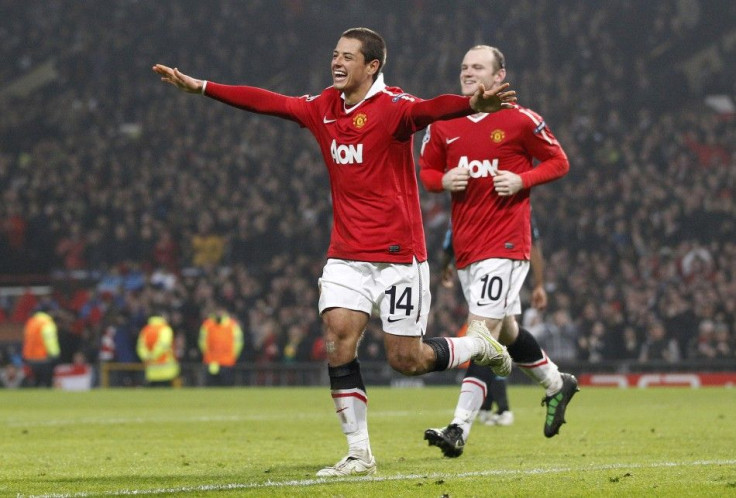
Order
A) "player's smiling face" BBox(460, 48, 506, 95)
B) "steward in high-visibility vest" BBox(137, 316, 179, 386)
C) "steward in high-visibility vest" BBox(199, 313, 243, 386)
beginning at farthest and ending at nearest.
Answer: "steward in high-visibility vest" BBox(199, 313, 243, 386) < "steward in high-visibility vest" BBox(137, 316, 179, 386) < "player's smiling face" BBox(460, 48, 506, 95)

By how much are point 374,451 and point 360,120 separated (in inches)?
106

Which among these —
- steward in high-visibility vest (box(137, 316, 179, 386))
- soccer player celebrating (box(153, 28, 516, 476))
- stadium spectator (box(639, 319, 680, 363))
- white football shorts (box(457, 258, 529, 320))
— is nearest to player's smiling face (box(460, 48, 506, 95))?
white football shorts (box(457, 258, 529, 320))

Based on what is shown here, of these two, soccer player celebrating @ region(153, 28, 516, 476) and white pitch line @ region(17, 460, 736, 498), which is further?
soccer player celebrating @ region(153, 28, 516, 476)

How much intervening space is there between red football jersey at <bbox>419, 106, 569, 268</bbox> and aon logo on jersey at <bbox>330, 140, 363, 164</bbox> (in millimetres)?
1788

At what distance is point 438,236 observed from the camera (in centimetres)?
2709

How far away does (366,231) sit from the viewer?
6.80 meters

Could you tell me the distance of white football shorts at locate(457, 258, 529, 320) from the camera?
8.40m

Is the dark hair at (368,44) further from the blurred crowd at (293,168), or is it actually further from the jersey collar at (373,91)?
the blurred crowd at (293,168)


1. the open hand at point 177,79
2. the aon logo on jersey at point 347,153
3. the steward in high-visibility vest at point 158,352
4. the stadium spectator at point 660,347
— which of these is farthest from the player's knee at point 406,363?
the steward in high-visibility vest at point 158,352

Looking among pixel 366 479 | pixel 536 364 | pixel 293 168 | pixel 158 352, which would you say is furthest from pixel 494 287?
pixel 293 168

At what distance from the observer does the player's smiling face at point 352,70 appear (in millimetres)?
6773

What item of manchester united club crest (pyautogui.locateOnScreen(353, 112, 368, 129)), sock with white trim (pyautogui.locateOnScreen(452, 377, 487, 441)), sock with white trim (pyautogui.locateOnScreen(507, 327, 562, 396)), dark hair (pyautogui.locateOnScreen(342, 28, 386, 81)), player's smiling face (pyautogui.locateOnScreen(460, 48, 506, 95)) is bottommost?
sock with white trim (pyautogui.locateOnScreen(452, 377, 487, 441))

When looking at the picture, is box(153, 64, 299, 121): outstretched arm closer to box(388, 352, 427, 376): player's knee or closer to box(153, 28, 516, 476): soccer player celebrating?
box(153, 28, 516, 476): soccer player celebrating

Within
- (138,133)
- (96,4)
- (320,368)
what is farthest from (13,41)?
(320,368)
